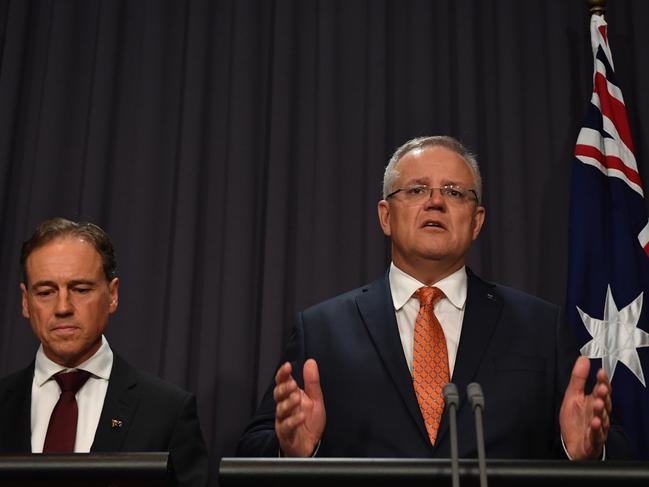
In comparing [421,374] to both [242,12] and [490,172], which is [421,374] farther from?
[242,12]

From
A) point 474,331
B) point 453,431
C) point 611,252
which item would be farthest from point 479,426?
point 611,252

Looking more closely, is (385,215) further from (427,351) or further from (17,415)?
(17,415)

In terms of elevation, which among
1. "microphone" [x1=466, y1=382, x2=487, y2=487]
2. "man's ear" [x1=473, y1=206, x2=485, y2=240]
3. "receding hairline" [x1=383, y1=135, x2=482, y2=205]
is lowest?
"microphone" [x1=466, y1=382, x2=487, y2=487]

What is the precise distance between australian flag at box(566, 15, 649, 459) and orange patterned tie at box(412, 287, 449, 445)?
79 centimetres

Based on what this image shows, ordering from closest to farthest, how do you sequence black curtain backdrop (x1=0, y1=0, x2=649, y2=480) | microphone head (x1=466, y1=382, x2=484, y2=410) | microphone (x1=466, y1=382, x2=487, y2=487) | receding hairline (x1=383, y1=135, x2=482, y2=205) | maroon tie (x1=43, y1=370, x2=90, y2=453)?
microphone (x1=466, y1=382, x2=487, y2=487)
microphone head (x1=466, y1=382, x2=484, y2=410)
maroon tie (x1=43, y1=370, x2=90, y2=453)
receding hairline (x1=383, y1=135, x2=482, y2=205)
black curtain backdrop (x1=0, y1=0, x2=649, y2=480)

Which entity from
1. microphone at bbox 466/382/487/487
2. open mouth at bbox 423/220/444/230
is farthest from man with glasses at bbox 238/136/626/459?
microphone at bbox 466/382/487/487

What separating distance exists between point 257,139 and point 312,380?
170cm

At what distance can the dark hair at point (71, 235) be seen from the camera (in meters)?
2.36

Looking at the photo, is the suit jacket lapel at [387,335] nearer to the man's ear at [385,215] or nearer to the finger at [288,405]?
the man's ear at [385,215]

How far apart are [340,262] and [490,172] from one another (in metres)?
0.68

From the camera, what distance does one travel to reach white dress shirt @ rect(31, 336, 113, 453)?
7.22ft

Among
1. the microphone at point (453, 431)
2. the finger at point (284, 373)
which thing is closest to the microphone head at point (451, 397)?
the microphone at point (453, 431)

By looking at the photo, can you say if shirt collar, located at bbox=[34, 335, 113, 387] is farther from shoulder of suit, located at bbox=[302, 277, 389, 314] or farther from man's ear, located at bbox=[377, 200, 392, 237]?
man's ear, located at bbox=[377, 200, 392, 237]

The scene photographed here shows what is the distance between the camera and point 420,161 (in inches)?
95.5
